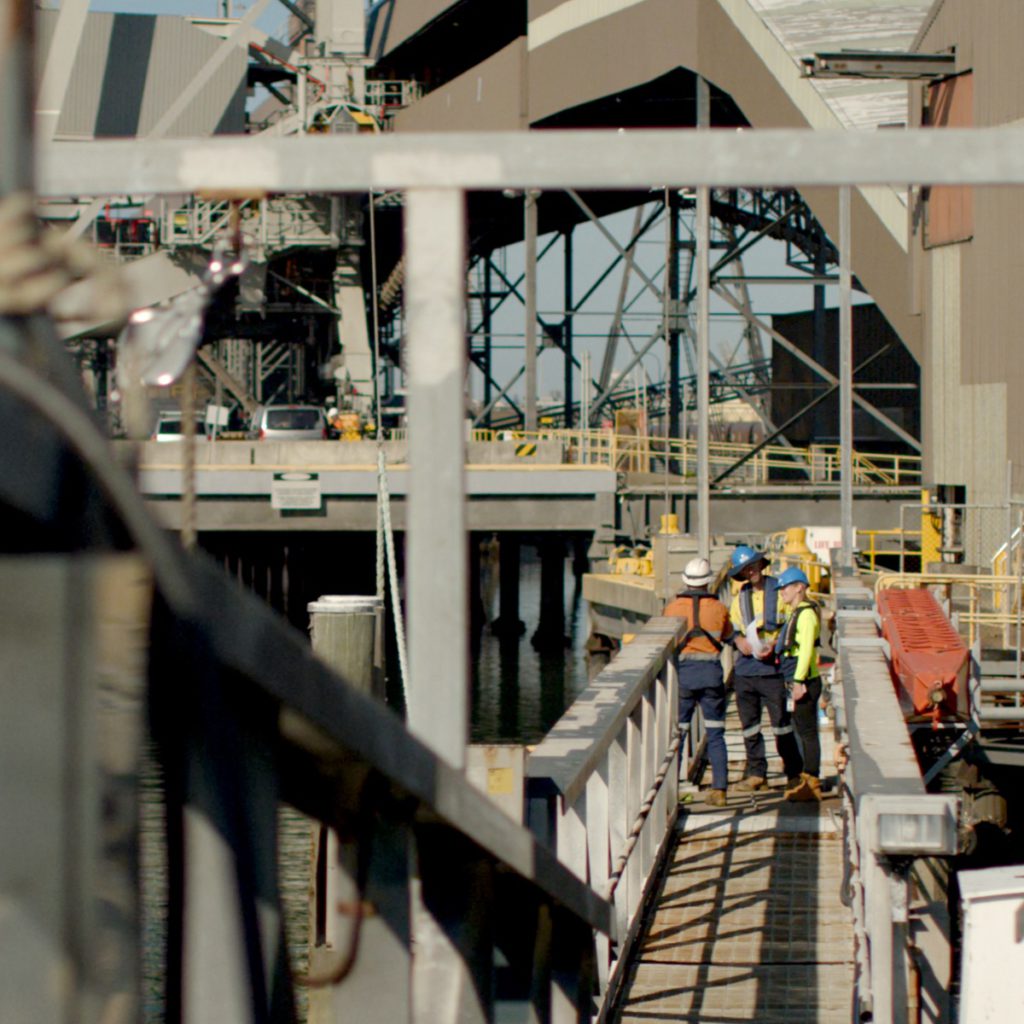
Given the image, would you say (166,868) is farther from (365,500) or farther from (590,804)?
(365,500)

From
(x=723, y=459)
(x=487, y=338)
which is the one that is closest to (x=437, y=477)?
(x=723, y=459)

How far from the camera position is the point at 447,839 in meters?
Answer: 1.96

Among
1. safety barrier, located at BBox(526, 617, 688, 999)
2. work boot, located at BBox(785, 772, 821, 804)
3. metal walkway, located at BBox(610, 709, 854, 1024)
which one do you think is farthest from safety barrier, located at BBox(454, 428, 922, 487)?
safety barrier, located at BBox(526, 617, 688, 999)

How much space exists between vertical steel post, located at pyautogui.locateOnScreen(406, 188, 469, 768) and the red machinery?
1027 cm

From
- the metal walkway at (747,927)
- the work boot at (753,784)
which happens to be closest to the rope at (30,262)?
the metal walkway at (747,927)

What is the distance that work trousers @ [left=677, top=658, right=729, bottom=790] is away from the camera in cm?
1016

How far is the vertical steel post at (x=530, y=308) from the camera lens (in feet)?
126

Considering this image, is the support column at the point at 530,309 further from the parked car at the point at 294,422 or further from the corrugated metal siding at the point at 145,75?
the corrugated metal siding at the point at 145,75

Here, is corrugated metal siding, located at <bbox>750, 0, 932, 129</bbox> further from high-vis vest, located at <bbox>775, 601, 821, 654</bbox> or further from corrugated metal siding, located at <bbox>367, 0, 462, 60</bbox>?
high-vis vest, located at <bbox>775, 601, 821, 654</bbox>

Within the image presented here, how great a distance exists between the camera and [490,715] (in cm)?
3144

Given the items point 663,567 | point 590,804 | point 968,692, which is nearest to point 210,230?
point 663,567

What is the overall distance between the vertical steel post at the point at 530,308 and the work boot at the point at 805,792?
27.9 metres

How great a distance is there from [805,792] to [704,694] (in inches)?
34.7

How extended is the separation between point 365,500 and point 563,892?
26.5 meters
